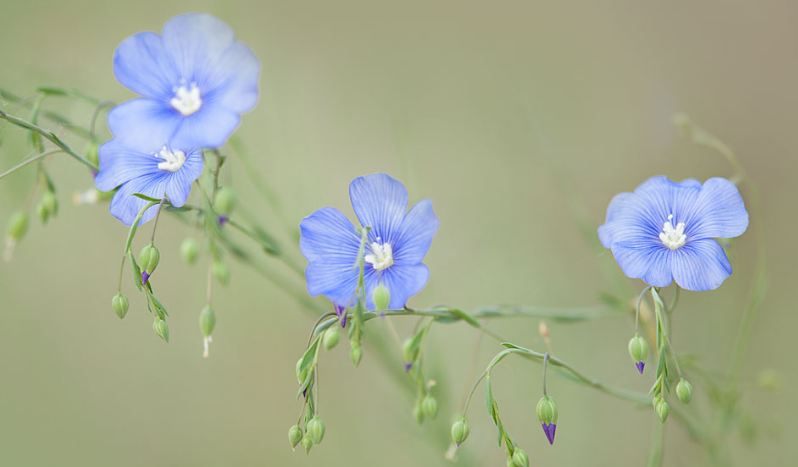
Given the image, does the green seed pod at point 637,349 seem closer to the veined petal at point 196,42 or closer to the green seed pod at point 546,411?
the green seed pod at point 546,411

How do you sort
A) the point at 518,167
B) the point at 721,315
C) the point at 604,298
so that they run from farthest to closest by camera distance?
the point at 518,167
the point at 721,315
the point at 604,298

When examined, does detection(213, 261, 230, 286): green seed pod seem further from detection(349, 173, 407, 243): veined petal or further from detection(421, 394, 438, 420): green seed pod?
detection(421, 394, 438, 420): green seed pod

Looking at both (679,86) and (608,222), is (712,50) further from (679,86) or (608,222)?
(608,222)

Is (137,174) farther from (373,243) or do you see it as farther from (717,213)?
(717,213)

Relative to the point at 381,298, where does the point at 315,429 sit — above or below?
below

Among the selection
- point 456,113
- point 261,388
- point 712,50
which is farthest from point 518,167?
point 261,388

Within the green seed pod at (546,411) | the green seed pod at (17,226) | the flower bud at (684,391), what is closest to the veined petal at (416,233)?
the green seed pod at (546,411)

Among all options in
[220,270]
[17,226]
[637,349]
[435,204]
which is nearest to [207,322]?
[220,270]
